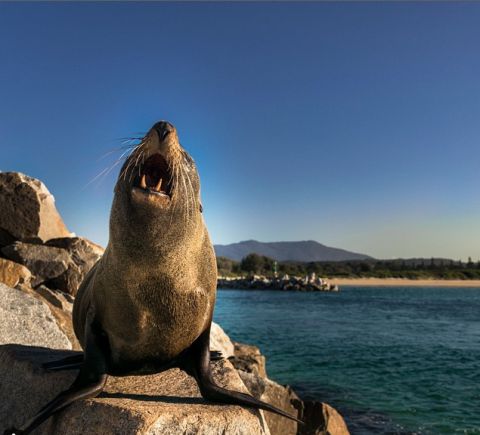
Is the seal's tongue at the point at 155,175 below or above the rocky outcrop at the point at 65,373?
above

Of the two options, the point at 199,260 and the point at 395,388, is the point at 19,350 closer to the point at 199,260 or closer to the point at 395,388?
the point at 199,260

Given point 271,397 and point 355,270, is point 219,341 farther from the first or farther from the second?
point 355,270

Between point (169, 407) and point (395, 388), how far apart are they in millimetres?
10427

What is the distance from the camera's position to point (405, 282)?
269 ft

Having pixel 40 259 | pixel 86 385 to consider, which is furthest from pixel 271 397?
pixel 40 259

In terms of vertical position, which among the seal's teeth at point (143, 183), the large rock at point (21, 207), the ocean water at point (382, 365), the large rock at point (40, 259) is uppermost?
the large rock at point (21, 207)

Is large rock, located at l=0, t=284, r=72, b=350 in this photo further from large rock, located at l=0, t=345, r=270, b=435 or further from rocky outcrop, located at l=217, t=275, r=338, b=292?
rocky outcrop, located at l=217, t=275, r=338, b=292

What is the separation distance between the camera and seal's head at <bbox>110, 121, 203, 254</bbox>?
10.1ft

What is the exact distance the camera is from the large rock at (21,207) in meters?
10.1

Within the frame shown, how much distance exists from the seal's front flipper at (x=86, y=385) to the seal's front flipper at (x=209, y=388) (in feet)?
2.22

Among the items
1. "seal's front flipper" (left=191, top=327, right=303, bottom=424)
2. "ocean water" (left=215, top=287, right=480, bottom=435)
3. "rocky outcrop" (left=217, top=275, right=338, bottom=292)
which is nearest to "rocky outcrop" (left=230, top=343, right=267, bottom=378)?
"ocean water" (left=215, top=287, right=480, bottom=435)

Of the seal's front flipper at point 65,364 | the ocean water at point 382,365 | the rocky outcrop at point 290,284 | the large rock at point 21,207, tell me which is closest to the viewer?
the seal's front flipper at point 65,364

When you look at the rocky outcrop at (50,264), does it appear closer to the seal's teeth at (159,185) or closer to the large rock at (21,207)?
the large rock at (21,207)

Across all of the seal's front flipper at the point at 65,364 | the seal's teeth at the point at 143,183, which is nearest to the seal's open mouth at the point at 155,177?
the seal's teeth at the point at 143,183
